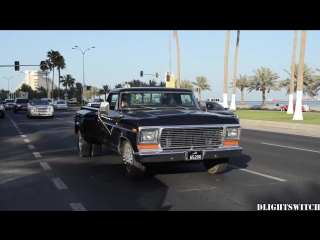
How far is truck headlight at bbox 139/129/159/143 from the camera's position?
7625 mm

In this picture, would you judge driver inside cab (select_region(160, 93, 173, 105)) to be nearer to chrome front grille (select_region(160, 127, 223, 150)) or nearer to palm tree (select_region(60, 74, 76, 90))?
chrome front grille (select_region(160, 127, 223, 150))

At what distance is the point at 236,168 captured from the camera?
981 cm

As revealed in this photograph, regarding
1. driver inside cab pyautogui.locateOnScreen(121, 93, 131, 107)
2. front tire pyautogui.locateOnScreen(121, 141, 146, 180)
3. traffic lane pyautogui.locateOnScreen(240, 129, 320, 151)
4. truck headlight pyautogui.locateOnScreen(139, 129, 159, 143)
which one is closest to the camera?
truck headlight pyautogui.locateOnScreen(139, 129, 159, 143)

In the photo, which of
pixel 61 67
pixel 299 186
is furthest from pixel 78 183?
pixel 61 67

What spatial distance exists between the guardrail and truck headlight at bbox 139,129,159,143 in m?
14.9

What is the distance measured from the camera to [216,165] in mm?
8906

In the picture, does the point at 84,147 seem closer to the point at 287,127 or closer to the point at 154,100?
the point at 154,100

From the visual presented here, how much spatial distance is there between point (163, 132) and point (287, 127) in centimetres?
1721

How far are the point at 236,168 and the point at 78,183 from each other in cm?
368

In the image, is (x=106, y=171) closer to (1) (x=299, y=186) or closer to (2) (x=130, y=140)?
(2) (x=130, y=140)

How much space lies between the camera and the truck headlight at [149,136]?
7625mm

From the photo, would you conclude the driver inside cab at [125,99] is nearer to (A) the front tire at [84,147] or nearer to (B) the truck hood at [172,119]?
(B) the truck hood at [172,119]

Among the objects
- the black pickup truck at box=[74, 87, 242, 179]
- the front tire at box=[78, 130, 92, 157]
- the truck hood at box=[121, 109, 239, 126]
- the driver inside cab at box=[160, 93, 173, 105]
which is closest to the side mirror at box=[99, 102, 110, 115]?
the black pickup truck at box=[74, 87, 242, 179]
